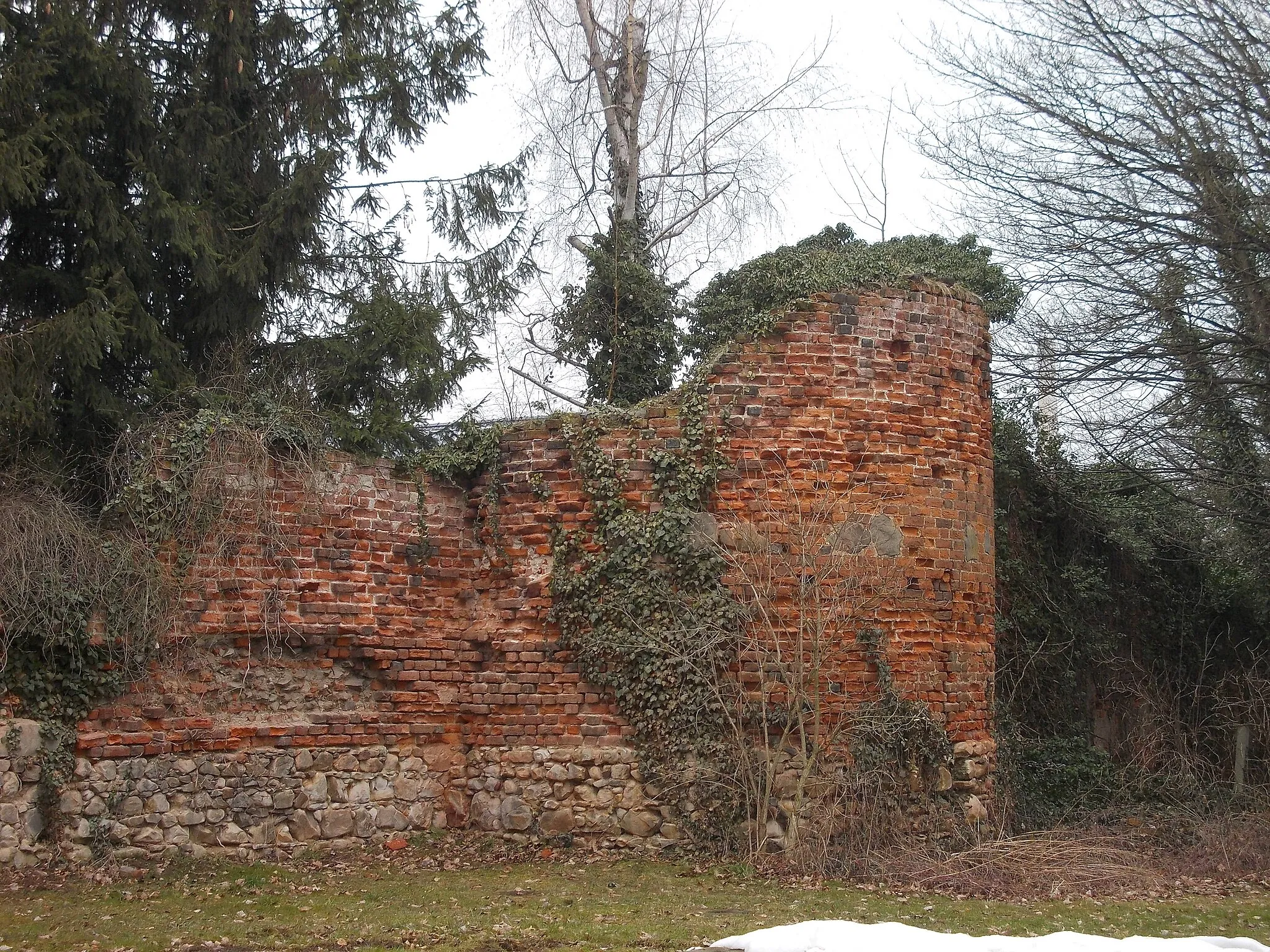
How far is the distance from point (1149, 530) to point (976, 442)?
16.0 ft

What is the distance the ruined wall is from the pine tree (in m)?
2.01

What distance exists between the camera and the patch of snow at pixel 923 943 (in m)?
A: 5.49

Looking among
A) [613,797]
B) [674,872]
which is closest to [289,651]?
[613,797]

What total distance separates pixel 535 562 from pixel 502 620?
55 cm

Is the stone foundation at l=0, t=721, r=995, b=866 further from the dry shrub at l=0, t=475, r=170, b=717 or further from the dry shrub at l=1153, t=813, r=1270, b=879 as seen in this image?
the dry shrub at l=1153, t=813, r=1270, b=879

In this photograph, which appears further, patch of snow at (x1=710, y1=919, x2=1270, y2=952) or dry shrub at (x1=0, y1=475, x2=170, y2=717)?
dry shrub at (x1=0, y1=475, x2=170, y2=717)

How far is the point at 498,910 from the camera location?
302 inches

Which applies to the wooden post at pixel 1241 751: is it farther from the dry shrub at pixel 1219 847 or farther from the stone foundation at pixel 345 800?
the stone foundation at pixel 345 800

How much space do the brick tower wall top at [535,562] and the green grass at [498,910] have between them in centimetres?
129

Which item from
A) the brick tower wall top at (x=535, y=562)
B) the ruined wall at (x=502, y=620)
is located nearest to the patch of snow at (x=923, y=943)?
the ruined wall at (x=502, y=620)

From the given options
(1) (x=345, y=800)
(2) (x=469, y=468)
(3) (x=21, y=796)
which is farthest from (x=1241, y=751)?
(3) (x=21, y=796)

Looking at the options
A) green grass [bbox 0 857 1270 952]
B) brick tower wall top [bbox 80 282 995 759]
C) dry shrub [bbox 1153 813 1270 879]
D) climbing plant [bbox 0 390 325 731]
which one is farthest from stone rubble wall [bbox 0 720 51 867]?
dry shrub [bbox 1153 813 1270 879]

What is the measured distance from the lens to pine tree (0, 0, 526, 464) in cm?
1016

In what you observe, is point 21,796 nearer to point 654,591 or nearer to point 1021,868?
point 654,591
